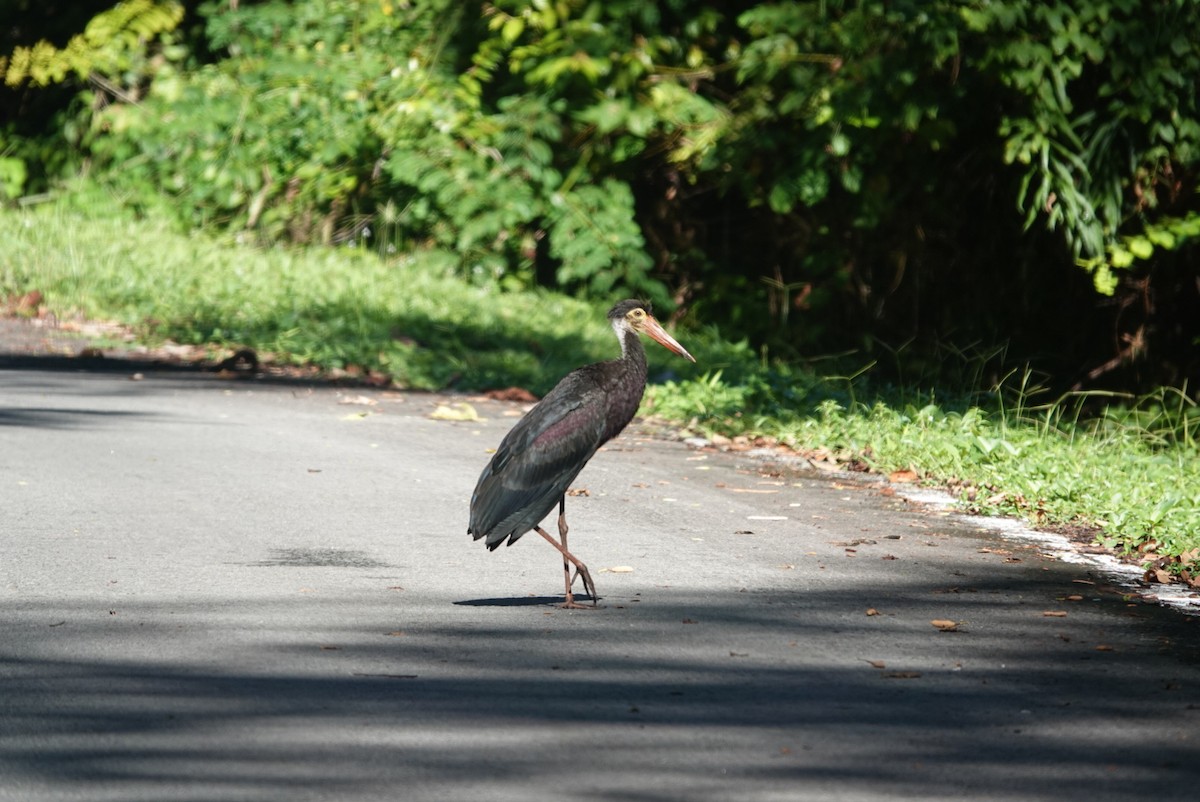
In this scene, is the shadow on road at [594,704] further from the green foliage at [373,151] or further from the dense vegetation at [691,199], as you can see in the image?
the green foliage at [373,151]

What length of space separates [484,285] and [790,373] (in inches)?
206

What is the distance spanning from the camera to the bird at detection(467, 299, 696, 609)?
678 cm

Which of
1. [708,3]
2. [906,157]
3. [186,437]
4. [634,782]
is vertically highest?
[708,3]

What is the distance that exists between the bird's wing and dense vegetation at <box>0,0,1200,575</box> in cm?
286

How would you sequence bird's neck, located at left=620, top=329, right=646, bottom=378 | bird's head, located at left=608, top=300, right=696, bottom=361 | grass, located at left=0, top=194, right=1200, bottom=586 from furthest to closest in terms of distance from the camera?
grass, located at left=0, top=194, right=1200, bottom=586 → bird's head, located at left=608, top=300, right=696, bottom=361 → bird's neck, located at left=620, top=329, right=646, bottom=378

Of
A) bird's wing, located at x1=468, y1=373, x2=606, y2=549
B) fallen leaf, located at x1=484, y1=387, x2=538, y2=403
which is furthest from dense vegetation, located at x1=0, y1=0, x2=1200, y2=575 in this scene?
bird's wing, located at x1=468, y1=373, x2=606, y2=549

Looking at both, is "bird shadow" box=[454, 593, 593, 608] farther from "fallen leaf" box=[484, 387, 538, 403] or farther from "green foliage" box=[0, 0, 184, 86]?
"green foliage" box=[0, 0, 184, 86]

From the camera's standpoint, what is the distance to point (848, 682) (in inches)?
218

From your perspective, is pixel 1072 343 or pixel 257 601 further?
pixel 1072 343

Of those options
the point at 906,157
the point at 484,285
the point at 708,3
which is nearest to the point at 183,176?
the point at 484,285

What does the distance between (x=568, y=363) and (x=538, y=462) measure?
767 cm

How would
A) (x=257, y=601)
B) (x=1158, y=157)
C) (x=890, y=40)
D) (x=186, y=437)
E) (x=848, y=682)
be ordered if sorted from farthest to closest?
(x=890, y=40) < (x=1158, y=157) < (x=186, y=437) < (x=257, y=601) < (x=848, y=682)

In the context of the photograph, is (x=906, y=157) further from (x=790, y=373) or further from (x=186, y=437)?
(x=186, y=437)

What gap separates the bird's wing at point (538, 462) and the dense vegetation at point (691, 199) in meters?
2.86
